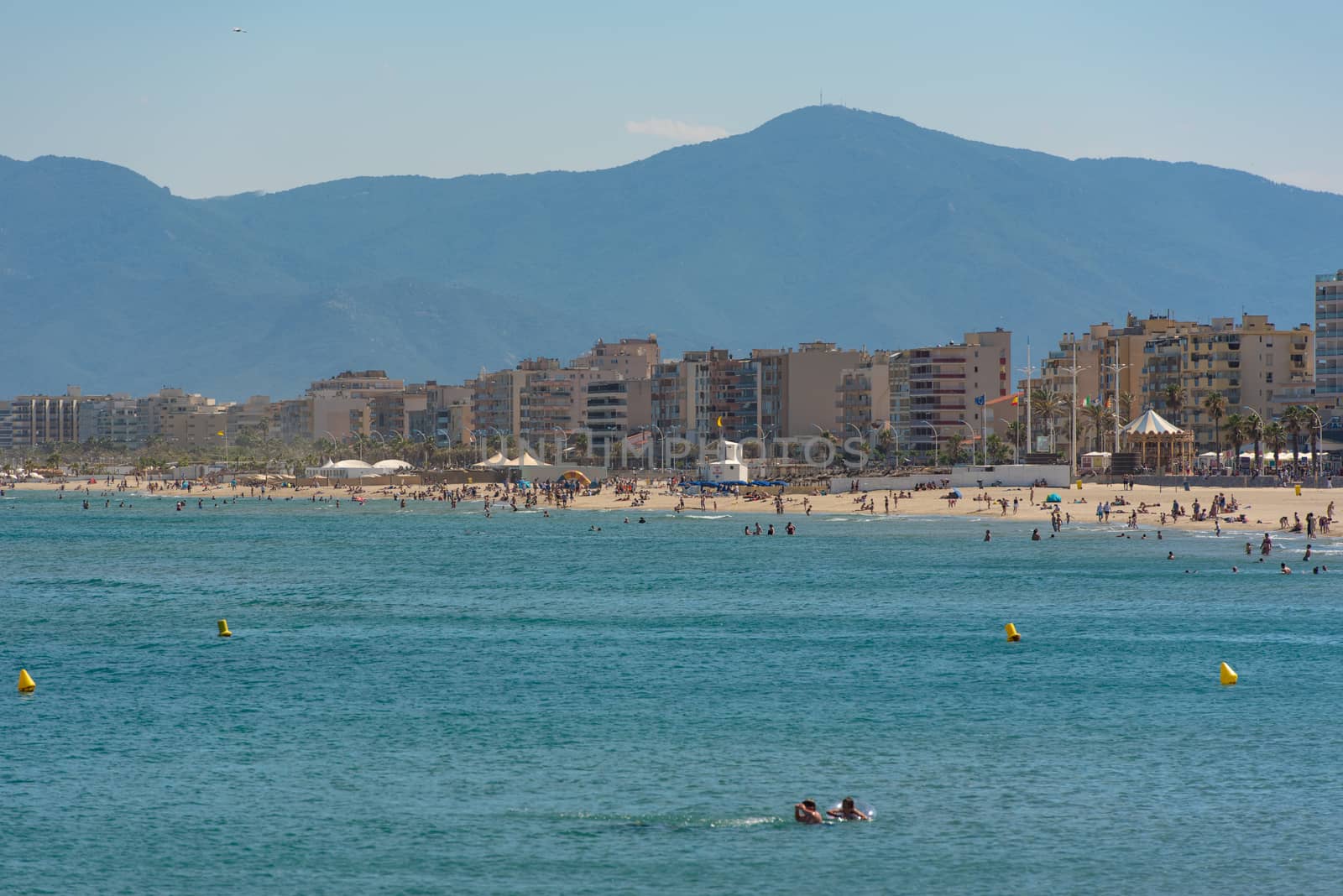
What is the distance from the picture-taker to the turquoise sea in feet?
81.1

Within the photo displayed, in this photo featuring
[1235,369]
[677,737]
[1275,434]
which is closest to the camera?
[677,737]

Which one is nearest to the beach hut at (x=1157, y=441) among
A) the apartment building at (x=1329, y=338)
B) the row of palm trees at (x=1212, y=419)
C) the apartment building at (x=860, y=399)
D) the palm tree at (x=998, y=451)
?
the row of palm trees at (x=1212, y=419)

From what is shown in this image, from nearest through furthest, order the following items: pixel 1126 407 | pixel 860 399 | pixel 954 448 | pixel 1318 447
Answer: pixel 1318 447
pixel 954 448
pixel 1126 407
pixel 860 399

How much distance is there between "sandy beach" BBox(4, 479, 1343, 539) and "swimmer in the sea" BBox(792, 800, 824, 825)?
67.0 meters

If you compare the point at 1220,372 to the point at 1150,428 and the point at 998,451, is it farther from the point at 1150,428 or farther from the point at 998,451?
the point at 1150,428

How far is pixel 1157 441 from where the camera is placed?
133375 mm

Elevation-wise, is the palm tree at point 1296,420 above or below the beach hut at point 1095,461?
above

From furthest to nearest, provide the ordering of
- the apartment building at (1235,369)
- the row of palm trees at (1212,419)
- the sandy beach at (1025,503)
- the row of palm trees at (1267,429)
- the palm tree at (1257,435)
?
the apartment building at (1235,369)
the row of palm trees at (1212,419)
the palm tree at (1257,435)
the row of palm trees at (1267,429)
the sandy beach at (1025,503)

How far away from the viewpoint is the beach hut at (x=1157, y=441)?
133m

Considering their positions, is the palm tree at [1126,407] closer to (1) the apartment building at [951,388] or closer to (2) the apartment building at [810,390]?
(1) the apartment building at [951,388]

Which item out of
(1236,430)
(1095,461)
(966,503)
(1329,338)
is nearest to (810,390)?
(1095,461)

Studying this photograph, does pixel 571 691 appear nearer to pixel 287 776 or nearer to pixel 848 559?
pixel 287 776

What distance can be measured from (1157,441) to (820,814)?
112955mm

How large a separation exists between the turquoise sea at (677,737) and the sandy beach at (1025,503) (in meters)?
32.5
